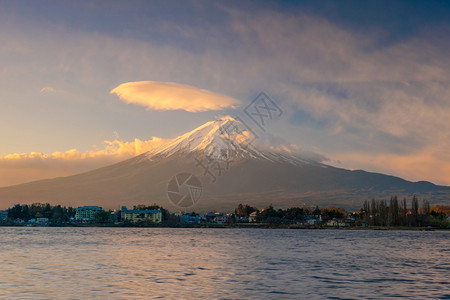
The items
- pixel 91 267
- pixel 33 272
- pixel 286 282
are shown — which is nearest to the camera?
pixel 286 282

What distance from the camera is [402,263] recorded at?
47844mm

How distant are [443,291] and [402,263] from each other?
19177 millimetres

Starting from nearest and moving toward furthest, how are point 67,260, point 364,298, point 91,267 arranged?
1. point 364,298
2. point 91,267
3. point 67,260

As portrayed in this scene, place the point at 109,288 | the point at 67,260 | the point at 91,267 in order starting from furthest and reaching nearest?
the point at 67,260 → the point at 91,267 → the point at 109,288

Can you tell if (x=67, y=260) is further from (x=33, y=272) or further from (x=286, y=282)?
(x=286, y=282)

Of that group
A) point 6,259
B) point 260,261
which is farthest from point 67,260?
point 260,261

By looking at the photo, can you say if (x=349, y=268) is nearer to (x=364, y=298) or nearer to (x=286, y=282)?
(x=286, y=282)

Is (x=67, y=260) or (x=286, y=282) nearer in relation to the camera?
(x=286, y=282)

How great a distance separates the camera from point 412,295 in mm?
28016

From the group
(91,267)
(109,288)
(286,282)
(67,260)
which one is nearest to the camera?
(109,288)

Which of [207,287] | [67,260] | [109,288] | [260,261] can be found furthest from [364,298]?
[67,260]

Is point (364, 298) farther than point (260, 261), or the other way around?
point (260, 261)

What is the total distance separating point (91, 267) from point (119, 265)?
257cm

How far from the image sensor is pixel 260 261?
48188mm
